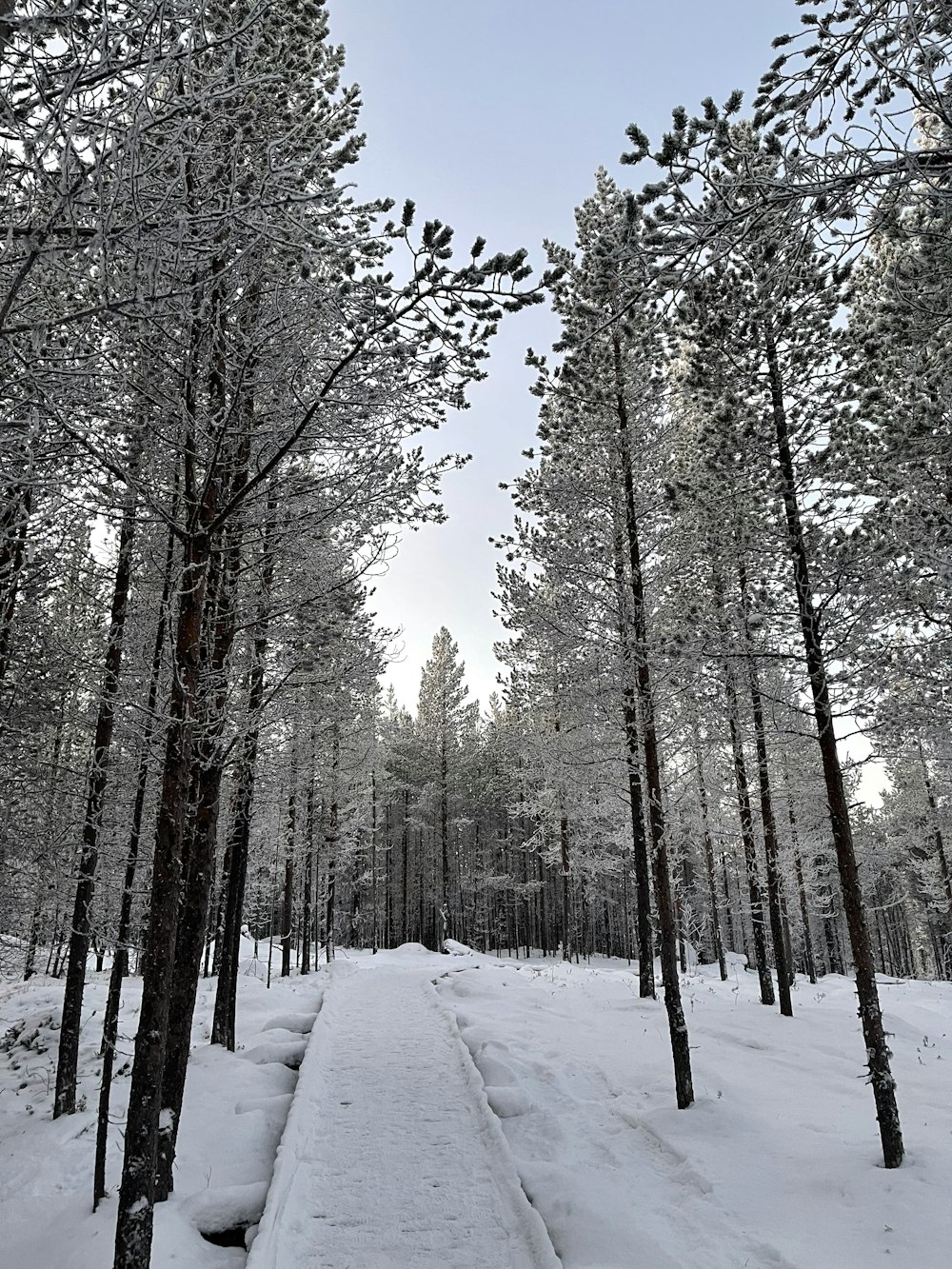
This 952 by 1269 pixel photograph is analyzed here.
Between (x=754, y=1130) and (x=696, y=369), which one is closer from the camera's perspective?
(x=754, y=1130)

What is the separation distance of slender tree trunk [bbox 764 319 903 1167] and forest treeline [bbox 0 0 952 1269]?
0.12 feet

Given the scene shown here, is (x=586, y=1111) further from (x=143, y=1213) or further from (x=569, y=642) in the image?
(x=569, y=642)

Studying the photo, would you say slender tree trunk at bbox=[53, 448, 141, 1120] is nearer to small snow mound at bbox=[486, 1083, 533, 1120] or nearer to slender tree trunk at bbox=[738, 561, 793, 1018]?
small snow mound at bbox=[486, 1083, 533, 1120]

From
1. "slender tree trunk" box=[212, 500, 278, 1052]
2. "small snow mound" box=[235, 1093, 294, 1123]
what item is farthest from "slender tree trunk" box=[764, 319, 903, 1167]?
"slender tree trunk" box=[212, 500, 278, 1052]

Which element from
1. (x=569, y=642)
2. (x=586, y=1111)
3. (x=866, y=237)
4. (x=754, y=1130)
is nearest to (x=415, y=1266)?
(x=586, y=1111)

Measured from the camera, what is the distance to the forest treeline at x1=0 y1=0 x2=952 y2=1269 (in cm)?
334

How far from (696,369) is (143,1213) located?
382 inches

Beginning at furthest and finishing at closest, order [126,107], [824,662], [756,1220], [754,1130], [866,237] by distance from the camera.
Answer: [824,662], [754,1130], [756,1220], [866,237], [126,107]

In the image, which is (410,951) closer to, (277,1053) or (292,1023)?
(292,1023)

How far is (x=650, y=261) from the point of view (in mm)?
4055

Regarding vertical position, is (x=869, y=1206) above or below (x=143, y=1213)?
below

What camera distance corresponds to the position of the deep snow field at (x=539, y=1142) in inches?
197

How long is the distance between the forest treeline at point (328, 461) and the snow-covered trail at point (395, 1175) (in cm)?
137

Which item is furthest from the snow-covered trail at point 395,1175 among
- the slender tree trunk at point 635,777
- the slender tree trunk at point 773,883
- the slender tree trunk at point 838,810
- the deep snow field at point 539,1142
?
the slender tree trunk at point 773,883
